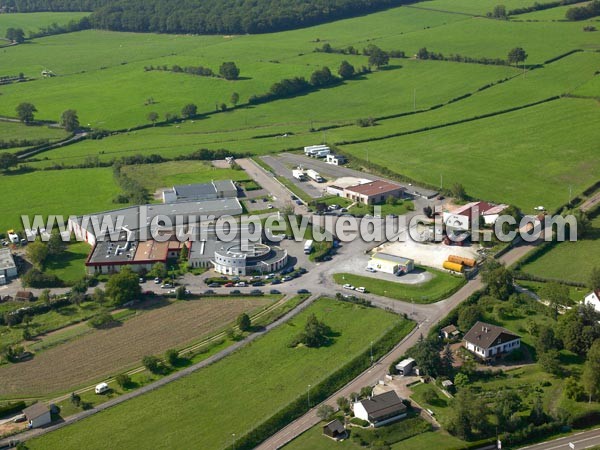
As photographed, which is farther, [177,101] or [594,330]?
[177,101]

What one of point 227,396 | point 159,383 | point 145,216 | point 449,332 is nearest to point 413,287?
point 449,332

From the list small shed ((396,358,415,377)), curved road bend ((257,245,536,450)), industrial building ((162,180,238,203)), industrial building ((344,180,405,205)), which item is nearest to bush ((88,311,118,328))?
curved road bend ((257,245,536,450))

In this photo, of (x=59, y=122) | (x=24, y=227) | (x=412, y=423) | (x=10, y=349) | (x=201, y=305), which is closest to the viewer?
(x=412, y=423)

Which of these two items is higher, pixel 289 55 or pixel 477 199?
pixel 289 55

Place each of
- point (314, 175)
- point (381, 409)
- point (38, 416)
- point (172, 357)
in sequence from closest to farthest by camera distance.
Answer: point (381, 409) → point (38, 416) → point (172, 357) → point (314, 175)

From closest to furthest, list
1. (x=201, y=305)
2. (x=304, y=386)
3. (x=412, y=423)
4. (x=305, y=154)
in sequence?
(x=412, y=423) → (x=304, y=386) → (x=201, y=305) → (x=305, y=154)

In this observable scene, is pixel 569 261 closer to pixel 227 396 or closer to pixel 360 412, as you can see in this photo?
pixel 360 412

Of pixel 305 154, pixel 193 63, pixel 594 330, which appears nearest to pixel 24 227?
pixel 305 154

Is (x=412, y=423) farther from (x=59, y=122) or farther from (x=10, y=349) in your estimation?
(x=59, y=122)
